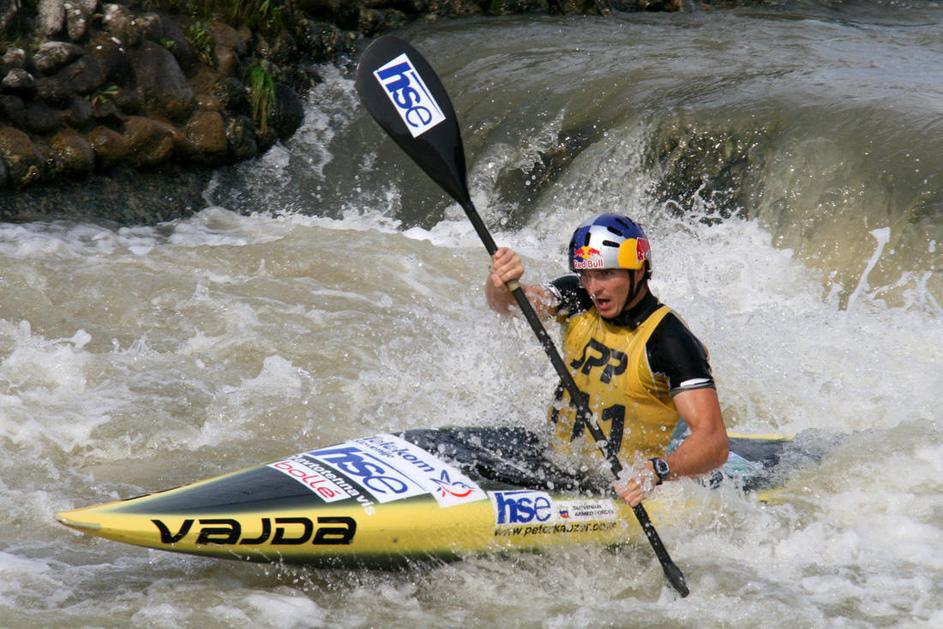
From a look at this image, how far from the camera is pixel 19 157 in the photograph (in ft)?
28.8

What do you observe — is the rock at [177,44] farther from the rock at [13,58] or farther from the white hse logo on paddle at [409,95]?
the white hse logo on paddle at [409,95]

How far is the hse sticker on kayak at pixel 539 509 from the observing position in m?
4.41

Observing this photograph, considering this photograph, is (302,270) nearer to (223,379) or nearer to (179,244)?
(179,244)

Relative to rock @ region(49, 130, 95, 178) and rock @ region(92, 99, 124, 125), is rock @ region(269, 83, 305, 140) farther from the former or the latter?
rock @ region(49, 130, 95, 178)

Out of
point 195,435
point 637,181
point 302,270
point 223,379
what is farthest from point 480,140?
point 195,435

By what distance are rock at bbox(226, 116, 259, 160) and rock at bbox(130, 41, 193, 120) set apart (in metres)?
0.40

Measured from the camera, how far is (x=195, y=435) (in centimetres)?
586

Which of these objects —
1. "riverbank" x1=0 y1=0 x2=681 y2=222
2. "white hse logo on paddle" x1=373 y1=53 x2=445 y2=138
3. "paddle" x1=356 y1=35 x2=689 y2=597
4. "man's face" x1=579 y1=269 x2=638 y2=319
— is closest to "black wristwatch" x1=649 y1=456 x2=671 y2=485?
"man's face" x1=579 y1=269 x2=638 y2=319

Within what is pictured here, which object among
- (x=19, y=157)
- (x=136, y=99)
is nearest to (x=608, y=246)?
(x=19, y=157)

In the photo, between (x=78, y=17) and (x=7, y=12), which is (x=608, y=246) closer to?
(x=7, y=12)

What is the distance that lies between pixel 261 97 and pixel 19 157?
244 cm

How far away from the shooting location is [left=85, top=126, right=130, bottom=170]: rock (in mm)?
9297

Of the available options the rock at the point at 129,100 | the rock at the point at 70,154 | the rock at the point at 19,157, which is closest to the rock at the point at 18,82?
the rock at the point at 19,157

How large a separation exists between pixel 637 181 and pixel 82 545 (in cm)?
572
